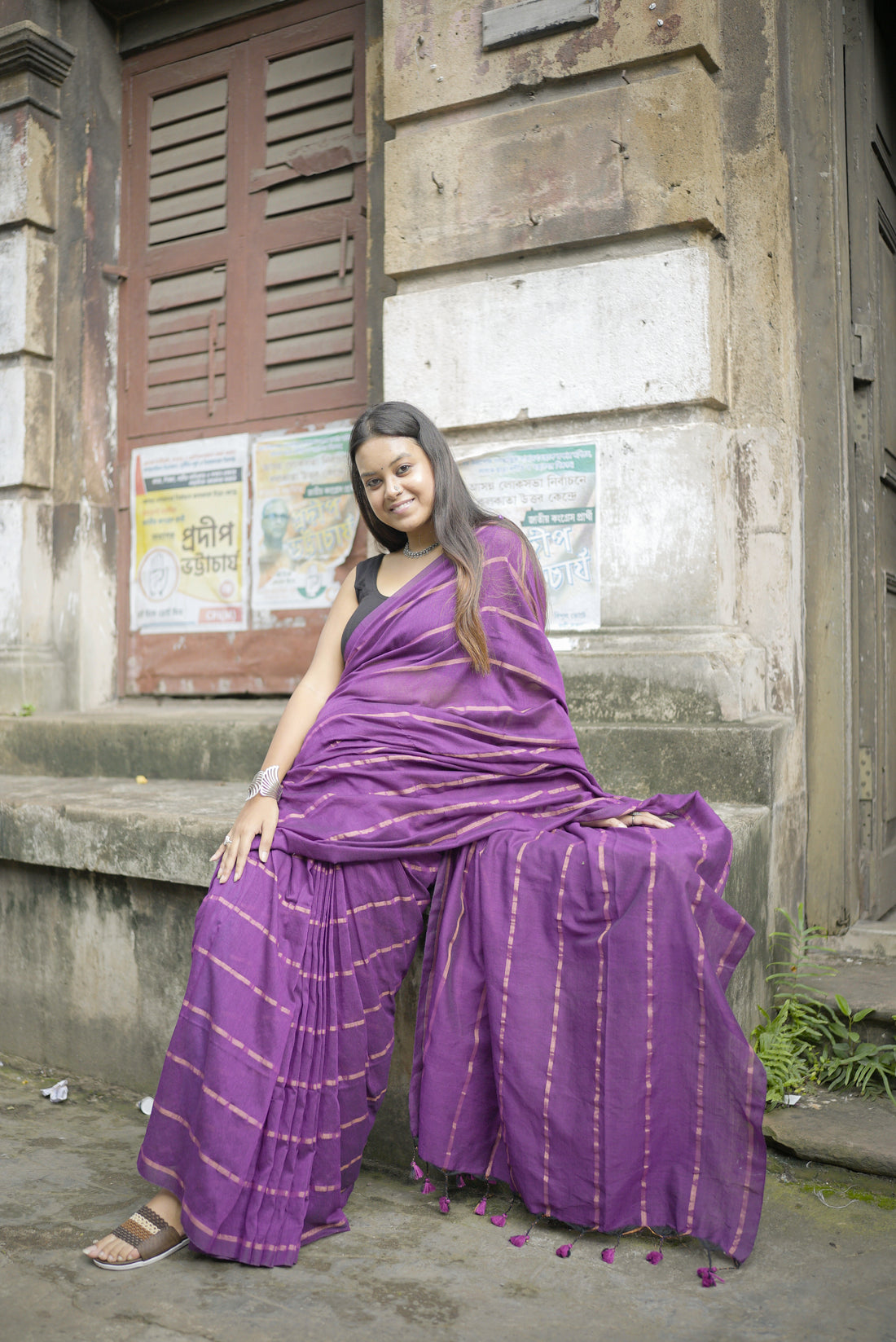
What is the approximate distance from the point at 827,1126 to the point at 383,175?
319 centimetres

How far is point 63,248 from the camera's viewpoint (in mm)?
4504

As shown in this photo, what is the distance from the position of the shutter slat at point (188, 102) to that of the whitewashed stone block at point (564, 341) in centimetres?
155

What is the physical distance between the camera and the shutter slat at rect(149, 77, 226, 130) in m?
4.37

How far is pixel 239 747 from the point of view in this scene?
3664 mm

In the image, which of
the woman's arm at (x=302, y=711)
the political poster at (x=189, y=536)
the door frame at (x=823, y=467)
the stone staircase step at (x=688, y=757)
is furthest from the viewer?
the political poster at (x=189, y=536)

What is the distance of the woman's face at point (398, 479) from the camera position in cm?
256

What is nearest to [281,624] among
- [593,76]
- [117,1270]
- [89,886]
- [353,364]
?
[353,364]

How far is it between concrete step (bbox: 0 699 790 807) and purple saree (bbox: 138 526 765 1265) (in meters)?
0.54

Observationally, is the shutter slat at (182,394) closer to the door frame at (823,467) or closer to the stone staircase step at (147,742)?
the stone staircase step at (147,742)

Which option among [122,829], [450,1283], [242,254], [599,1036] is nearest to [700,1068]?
[599,1036]

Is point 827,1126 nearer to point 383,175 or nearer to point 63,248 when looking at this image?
point 383,175

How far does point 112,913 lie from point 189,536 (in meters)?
1.84

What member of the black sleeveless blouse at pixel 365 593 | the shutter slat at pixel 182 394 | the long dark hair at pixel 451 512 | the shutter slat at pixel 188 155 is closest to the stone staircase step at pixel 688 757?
the long dark hair at pixel 451 512

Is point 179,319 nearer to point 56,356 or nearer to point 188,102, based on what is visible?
point 56,356
